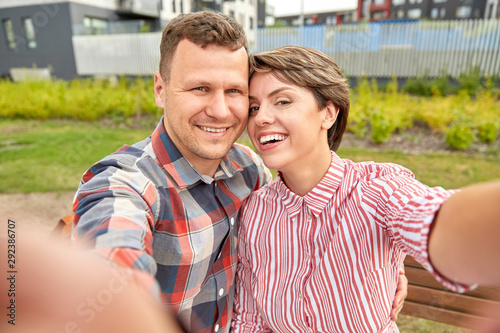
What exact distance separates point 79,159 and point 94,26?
608 inches

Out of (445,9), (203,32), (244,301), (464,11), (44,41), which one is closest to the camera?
(203,32)

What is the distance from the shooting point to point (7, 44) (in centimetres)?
1892

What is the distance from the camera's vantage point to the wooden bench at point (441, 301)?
6.12 ft

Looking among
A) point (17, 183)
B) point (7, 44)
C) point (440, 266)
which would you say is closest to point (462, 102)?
point (440, 266)

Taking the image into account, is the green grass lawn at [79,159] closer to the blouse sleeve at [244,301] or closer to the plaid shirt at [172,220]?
the blouse sleeve at [244,301]

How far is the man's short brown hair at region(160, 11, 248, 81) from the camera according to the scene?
1.60m

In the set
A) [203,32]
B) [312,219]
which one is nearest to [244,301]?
[312,219]

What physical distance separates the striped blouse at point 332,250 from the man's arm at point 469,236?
0.81ft

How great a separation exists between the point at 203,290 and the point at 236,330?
0.37 metres

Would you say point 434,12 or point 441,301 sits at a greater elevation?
point 434,12

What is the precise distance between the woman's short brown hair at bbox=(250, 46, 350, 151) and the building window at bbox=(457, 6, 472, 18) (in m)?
40.2

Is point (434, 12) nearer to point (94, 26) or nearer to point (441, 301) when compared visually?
point (94, 26)

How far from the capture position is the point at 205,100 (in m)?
1.69

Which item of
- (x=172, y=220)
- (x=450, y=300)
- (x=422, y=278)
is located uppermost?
(x=172, y=220)
